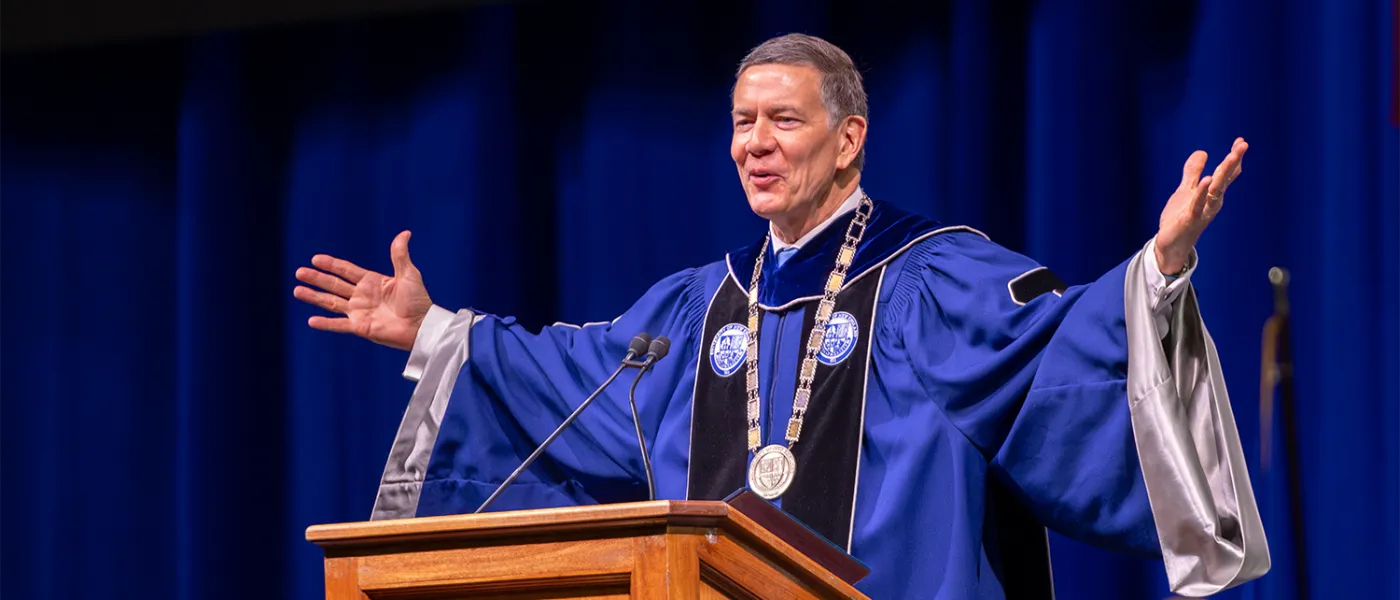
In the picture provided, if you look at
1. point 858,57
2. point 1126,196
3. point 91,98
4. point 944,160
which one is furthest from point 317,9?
point 1126,196

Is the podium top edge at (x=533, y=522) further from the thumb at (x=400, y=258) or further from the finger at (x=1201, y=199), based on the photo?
the thumb at (x=400, y=258)

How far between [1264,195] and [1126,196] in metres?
0.39

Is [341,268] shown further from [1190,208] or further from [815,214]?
[1190,208]

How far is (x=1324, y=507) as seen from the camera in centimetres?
386

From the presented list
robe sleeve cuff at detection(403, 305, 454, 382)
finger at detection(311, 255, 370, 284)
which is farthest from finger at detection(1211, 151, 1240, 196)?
finger at detection(311, 255, 370, 284)

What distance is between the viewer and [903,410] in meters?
3.47

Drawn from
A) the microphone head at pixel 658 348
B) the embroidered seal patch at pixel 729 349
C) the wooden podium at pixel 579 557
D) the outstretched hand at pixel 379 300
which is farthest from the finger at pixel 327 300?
the wooden podium at pixel 579 557

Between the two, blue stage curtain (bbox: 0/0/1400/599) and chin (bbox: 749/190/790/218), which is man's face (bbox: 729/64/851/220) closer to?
chin (bbox: 749/190/790/218)

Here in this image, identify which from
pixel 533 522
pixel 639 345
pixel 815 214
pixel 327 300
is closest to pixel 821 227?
pixel 815 214

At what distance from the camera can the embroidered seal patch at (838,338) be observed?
3.58 meters

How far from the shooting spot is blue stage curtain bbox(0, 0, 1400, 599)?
394 cm

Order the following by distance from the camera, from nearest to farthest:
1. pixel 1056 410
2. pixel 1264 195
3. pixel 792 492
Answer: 1. pixel 1056 410
2. pixel 792 492
3. pixel 1264 195

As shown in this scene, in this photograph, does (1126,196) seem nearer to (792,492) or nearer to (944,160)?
(944,160)

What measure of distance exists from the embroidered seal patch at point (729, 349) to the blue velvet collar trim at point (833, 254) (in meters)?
0.08
